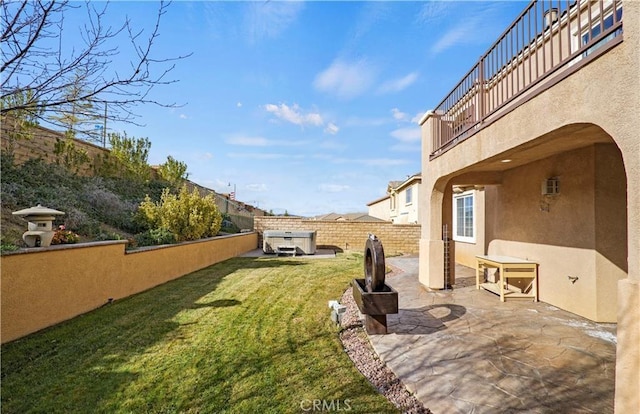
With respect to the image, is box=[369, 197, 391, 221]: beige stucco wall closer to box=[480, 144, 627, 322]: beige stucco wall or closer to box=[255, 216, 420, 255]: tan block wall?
box=[255, 216, 420, 255]: tan block wall

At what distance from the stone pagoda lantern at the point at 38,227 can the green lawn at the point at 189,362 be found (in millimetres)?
1472

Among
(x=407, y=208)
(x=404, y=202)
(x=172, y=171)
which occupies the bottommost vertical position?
(x=407, y=208)

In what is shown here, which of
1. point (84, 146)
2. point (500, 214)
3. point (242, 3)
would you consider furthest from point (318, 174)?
point (242, 3)

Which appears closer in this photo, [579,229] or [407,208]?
[579,229]

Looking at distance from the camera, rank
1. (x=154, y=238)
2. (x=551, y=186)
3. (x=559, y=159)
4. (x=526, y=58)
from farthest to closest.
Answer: (x=154, y=238), (x=551, y=186), (x=559, y=159), (x=526, y=58)

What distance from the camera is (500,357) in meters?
3.87

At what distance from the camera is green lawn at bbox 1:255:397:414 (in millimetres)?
3053

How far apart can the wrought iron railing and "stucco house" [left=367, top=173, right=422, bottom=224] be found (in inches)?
395

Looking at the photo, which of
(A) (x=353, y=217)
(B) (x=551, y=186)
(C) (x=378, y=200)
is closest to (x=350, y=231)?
(B) (x=551, y=186)

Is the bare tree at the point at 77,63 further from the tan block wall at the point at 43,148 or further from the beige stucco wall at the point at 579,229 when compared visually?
the beige stucco wall at the point at 579,229

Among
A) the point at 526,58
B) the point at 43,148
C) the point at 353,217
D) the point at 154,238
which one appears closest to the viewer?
the point at 526,58

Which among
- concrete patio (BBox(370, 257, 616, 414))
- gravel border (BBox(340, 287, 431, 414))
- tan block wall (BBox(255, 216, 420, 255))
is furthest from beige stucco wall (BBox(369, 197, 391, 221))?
gravel border (BBox(340, 287, 431, 414))

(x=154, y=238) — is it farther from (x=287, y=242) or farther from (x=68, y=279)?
(x=287, y=242)

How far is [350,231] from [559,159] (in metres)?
11.9
